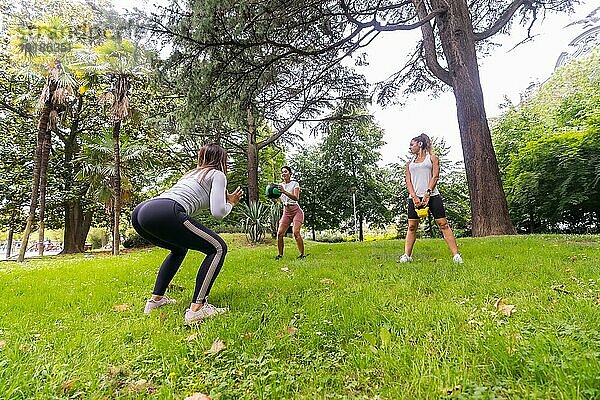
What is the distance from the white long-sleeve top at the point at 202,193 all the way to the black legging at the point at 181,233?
3.6 inches

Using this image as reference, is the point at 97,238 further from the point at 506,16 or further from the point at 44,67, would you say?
the point at 506,16

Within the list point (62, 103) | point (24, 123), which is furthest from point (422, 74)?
point (24, 123)

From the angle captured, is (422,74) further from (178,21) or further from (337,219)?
(337,219)

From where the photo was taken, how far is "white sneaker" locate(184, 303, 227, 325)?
2545 millimetres

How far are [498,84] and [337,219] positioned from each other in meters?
11.3

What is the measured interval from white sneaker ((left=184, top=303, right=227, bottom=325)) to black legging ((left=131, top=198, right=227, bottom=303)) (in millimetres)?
73

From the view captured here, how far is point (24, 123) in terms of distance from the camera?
13812mm

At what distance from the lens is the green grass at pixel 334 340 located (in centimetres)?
149

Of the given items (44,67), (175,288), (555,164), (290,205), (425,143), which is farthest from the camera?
(44,67)

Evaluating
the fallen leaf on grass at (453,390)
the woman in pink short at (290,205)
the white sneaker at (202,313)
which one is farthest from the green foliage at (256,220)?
the fallen leaf on grass at (453,390)

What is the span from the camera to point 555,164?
32.8ft

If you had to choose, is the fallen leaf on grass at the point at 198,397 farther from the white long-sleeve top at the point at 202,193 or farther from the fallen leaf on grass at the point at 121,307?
the fallen leaf on grass at the point at 121,307

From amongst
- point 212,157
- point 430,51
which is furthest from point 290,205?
point 430,51

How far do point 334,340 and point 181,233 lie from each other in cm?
139
